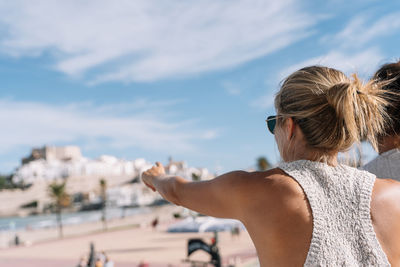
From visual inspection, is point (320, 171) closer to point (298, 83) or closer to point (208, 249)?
point (298, 83)

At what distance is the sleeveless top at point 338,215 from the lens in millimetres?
1264

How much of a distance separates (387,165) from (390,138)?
0.41ft

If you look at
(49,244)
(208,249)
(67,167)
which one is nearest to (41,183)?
(67,167)

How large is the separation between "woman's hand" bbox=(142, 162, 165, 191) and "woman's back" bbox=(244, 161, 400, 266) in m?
0.53

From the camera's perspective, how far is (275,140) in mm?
1581

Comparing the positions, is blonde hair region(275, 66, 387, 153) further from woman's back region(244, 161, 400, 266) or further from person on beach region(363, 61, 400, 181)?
person on beach region(363, 61, 400, 181)

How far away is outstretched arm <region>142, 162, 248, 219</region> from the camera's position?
1315 mm

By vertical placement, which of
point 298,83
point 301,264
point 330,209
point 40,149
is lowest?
point 301,264

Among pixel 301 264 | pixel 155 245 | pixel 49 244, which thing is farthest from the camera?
pixel 49 244

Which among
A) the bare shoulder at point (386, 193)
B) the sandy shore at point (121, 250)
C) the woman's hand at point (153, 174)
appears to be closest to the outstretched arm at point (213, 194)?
the woman's hand at point (153, 174)

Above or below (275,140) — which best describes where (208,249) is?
below

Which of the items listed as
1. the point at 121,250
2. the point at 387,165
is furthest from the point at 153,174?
the point at 121,250

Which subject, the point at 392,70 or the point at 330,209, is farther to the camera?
the point at 392,70

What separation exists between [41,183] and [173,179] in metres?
113
